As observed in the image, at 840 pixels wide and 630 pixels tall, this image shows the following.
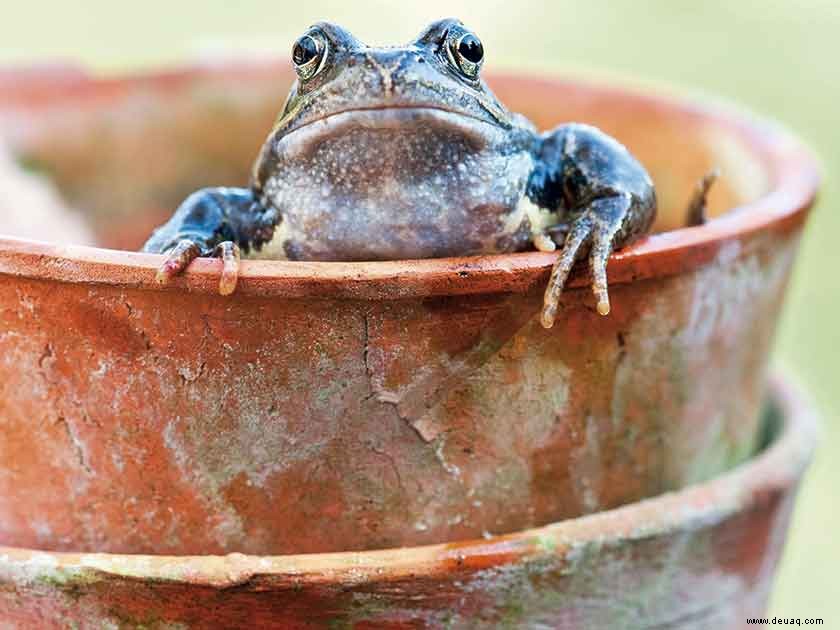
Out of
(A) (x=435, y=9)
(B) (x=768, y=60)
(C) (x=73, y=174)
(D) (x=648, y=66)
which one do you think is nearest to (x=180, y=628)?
(C) (x=73, y=174)

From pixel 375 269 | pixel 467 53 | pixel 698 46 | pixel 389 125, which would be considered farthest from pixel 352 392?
pixel 698 46

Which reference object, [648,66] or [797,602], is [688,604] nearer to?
[797,602]

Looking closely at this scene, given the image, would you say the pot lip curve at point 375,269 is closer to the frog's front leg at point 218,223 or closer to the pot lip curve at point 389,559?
the frog's front leg at point 218,223

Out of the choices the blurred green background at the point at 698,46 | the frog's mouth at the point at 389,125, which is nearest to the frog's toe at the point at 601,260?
the frog's mouth at the point at 389,125

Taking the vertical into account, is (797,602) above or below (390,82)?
below

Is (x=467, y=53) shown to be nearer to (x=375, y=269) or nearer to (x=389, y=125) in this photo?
(x=389, y=125)

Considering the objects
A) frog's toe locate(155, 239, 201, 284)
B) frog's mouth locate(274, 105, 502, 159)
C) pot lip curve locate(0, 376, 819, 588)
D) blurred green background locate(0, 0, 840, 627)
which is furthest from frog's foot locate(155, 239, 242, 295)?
blurred green background locate(0, 0, 840, 627)
